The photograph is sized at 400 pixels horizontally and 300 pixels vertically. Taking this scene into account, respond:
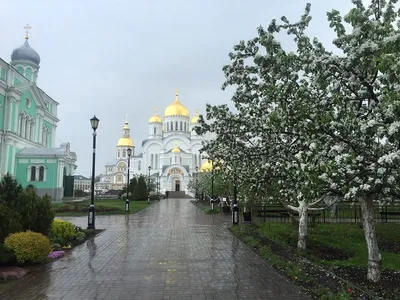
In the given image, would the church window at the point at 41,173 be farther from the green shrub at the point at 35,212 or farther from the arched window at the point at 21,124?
the green shrub at the point at 35,212

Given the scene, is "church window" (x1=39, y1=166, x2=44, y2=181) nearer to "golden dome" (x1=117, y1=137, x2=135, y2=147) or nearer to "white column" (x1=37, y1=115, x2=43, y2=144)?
"white column" (x1=37, y1=115, x2=43, y2=144)

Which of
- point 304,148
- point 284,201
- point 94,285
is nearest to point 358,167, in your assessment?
point 304,148

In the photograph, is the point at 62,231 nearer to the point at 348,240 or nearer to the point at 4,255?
the point at 4,255

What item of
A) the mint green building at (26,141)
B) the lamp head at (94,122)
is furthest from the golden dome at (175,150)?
the lamp head at (94,122)

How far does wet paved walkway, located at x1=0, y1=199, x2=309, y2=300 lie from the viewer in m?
6.62

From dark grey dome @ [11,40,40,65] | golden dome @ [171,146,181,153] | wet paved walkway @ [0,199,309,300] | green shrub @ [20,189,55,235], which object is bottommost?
wet paved walkway @ [0,199,309,300]

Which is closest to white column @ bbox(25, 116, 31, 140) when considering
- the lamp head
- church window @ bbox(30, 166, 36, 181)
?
church window @ bbox(30, 166, 36, 181)

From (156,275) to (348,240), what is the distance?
8.16m

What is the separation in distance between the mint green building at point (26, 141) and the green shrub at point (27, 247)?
111 ft

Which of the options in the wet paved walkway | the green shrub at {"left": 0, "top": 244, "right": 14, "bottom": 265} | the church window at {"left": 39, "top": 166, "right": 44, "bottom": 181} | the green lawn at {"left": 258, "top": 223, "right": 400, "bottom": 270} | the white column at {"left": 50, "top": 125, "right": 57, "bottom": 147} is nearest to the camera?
the wet paved walkway

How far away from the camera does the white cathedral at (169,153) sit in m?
80.8

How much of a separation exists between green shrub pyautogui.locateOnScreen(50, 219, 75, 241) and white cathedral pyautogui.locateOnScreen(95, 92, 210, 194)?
6490 centimetres

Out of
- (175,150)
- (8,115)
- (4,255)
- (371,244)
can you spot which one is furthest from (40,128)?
(371,244)

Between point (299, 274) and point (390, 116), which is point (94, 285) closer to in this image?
point (299, 274)
